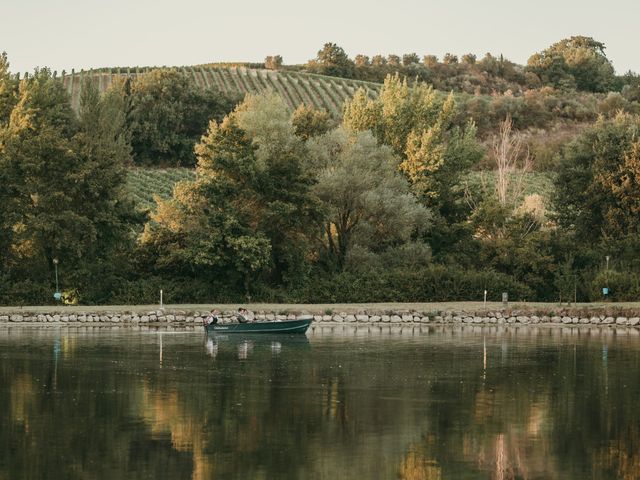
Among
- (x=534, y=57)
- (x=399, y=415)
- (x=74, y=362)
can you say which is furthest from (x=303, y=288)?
(x=534, y=57)

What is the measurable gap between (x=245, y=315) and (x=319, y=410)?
22940mm

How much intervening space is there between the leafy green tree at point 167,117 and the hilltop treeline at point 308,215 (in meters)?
23.8

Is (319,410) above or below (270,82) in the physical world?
below

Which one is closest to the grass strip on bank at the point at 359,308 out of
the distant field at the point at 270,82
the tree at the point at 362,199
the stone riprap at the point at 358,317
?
the stone riprap at the point at 358,317

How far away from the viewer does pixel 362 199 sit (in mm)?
59219

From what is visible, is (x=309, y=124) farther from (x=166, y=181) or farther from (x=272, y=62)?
(x=272, y=62)

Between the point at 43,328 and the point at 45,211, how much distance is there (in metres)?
8.28

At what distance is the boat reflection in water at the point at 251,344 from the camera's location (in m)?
37.6

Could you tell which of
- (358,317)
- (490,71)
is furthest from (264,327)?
(490,71)

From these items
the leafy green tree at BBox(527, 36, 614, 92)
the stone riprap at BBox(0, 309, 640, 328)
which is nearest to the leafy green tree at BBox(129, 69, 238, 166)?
the stone riprap at BBox(0, 309, 640, 328)

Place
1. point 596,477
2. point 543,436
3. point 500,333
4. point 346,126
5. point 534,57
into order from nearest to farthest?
point 596,477
point 543,436
point 500,333
point 346,126
point 534,57

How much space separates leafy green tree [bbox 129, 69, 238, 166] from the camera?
308ft

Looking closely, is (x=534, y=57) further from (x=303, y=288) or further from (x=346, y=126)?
(x=303, y=288)

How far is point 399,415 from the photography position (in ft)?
76.3
